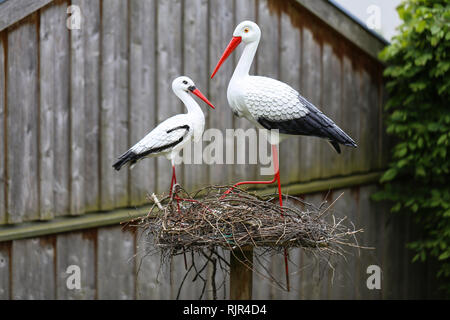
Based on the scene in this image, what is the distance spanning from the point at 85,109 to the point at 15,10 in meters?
0.82

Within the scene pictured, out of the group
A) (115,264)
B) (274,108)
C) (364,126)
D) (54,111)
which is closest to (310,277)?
(364,126)

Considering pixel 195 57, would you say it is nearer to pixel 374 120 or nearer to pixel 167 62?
pixel 167 62

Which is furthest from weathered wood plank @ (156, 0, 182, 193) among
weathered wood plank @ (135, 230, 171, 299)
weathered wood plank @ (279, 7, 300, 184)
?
weathered wood plank @ (279, 7, 300, 184)

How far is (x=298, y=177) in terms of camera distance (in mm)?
4816

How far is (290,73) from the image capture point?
4.71 meters

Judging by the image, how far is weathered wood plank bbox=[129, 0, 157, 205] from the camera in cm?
421

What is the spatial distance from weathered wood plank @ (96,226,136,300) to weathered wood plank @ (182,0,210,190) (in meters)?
0.64

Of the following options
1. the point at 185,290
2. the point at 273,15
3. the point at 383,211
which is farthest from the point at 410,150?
the point at 185,290

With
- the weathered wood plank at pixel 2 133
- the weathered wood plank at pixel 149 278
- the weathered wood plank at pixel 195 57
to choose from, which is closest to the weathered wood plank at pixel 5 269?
the weathered wood plank at pixel 2 133

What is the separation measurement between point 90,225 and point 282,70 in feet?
6.51

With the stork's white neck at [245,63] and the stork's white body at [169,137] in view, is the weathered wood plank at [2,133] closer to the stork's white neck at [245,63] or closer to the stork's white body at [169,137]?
the stork's white body at [169,137]

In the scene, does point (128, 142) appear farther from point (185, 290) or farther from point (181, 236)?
point (181, 236)

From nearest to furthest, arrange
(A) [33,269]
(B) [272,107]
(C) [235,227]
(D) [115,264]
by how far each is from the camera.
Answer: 1. (C) [235,227]
2. (B) [272,107]
3. (A) [33,269]
4. (D) [115,264]

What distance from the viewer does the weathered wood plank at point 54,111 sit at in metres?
3.97
